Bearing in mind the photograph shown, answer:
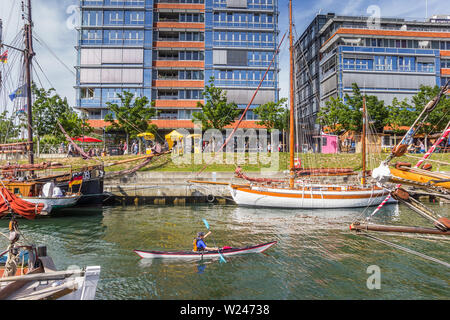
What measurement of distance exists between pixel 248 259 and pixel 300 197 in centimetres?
1373

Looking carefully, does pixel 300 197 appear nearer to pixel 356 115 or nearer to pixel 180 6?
pixel 356 115

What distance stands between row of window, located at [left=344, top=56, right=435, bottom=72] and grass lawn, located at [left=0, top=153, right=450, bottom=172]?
2485 cm

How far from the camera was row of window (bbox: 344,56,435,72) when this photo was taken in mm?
55562

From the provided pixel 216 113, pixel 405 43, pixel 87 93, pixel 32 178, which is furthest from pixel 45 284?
pixel 405 43

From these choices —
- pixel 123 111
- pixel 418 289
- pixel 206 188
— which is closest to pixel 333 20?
pixel 123 111

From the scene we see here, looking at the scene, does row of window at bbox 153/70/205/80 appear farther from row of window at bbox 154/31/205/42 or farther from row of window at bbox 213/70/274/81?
row of window at bbox 154/31/205/42

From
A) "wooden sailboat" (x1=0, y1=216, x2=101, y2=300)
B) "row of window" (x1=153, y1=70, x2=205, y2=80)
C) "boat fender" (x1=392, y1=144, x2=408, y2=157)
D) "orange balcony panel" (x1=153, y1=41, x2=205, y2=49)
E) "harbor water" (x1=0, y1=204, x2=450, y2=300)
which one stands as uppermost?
"orange balcony panel" (x1=153, y1=41, x2=205, y2=49)

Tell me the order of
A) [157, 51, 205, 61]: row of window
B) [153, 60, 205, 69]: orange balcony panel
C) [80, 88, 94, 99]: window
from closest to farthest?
[80, 88, 94, 99]: window < [153, 60, 205, 69]: orange balcony panel < [157, 51, 205, 61]: row of window

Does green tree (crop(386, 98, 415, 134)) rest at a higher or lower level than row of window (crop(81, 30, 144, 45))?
lower

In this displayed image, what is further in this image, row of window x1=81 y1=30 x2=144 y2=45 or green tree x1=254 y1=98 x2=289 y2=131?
row of window x1=81 y1=30 x2=144 y2=45

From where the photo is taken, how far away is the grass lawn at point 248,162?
112 feet

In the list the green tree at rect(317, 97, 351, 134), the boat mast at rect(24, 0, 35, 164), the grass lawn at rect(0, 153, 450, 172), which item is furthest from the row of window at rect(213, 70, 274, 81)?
the boat mast at rect(24, 0, 35, 164)

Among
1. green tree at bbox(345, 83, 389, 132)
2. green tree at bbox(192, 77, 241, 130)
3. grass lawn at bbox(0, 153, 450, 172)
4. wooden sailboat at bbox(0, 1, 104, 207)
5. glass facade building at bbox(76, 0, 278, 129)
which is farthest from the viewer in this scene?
glass facade building at bbox(76, 0, 278, 129)
